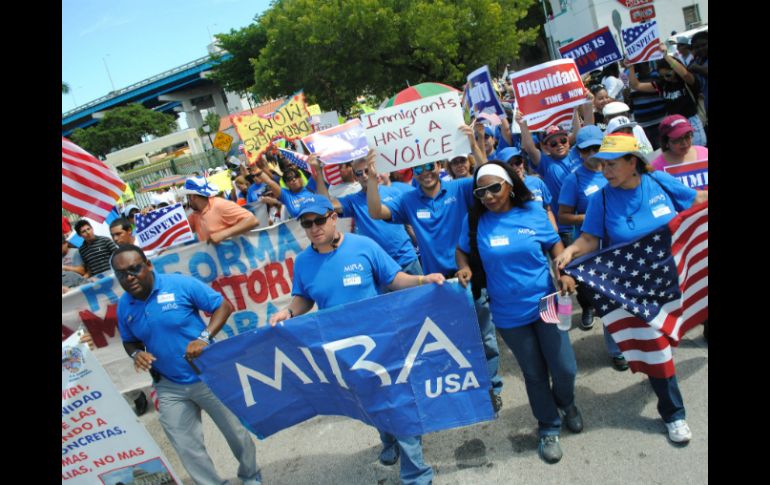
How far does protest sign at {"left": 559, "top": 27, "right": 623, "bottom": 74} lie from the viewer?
27.0 ft

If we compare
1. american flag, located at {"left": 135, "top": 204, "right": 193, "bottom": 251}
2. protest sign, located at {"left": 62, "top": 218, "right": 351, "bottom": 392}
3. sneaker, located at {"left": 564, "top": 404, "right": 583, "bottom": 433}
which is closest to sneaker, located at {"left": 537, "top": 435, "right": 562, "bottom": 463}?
sneaker, located at {"left": 564, "top": 404, "right": 583, "bottom": 433}

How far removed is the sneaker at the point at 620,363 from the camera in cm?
451

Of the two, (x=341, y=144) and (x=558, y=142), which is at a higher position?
(x=341, y=144)

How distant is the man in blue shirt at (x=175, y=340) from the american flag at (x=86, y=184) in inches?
A: 54.8

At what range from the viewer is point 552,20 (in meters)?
41.6

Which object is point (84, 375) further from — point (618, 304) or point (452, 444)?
point (618, 304)

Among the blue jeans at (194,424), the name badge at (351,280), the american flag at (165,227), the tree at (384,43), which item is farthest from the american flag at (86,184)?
the tree at (384,43)

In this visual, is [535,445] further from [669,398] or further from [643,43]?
[643,43]

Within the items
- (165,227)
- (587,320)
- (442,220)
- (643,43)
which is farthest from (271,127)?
(587,320)

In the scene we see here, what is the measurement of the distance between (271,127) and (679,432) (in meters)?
7.61

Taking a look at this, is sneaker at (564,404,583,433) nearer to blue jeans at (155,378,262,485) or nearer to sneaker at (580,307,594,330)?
sneaker at (580,307,594,330)

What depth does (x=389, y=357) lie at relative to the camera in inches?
140

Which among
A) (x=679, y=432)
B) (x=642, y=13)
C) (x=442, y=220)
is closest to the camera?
(x=679, y=432)

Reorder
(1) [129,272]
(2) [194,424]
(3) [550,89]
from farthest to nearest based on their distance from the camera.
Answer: (3) [550,89]
(2) [194,424]
(1) [129,272]
